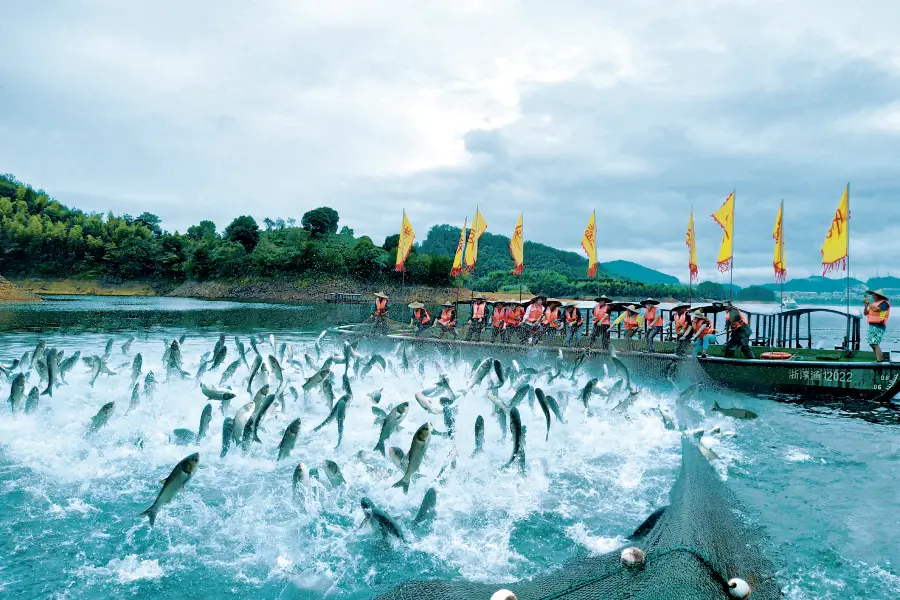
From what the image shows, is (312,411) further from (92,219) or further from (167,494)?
(92,219)

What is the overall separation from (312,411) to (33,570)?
24.0 ft

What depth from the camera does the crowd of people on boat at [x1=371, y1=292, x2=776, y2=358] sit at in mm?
22013

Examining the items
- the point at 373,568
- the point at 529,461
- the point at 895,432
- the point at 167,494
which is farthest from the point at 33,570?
the point at 895,432

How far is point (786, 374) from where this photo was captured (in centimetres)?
1973

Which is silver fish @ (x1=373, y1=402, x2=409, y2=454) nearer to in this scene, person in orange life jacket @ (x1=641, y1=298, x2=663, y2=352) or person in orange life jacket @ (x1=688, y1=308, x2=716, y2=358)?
person in orange life jacket @ (x1=688, y1=308, x2=716, y2=358)

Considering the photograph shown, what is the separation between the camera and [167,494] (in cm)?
712

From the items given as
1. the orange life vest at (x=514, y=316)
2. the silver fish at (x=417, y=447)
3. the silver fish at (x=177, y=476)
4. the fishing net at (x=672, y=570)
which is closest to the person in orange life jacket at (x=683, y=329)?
the orange life vest at (x=514, y=316)

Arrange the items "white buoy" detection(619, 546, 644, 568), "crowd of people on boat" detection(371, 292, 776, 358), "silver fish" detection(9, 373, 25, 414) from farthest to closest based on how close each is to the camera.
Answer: "crowd of people on boat" detection(371, 292, 776, 358), "silver fish" detection(9, 373, 25, 414), "white buoy" detection(619, 546, 644, 568)

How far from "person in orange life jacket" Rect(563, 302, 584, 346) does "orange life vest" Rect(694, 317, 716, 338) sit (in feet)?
16.0

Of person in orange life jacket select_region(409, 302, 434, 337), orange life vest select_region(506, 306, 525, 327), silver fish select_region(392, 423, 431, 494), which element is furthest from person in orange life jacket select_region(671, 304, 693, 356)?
silver fish select_region(392, 423, 431, 494)

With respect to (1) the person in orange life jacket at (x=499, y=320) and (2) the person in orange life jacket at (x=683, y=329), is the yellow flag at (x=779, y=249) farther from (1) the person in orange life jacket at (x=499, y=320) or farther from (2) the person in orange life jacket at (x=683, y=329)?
(1) the person in orange life jacket at (x=499, y=320)

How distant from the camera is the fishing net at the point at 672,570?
5.57 m

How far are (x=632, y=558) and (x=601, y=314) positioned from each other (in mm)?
18556

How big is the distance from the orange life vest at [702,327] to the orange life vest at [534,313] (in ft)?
22.0
